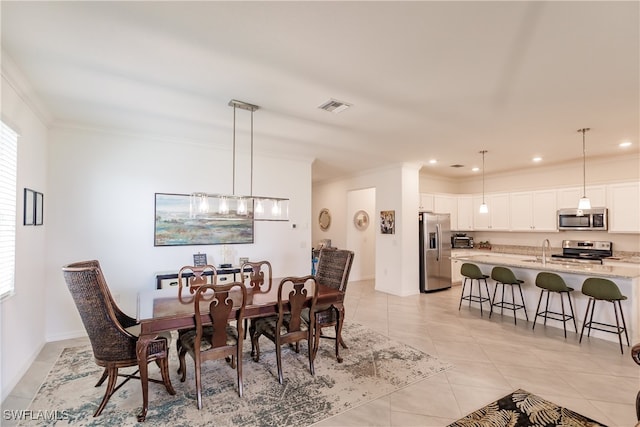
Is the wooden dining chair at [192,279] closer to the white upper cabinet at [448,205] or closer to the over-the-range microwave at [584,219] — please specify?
the white upper cabinet at [448,205]

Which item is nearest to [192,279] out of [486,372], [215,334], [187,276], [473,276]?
[187,276]

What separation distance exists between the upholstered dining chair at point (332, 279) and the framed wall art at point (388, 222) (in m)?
2.64

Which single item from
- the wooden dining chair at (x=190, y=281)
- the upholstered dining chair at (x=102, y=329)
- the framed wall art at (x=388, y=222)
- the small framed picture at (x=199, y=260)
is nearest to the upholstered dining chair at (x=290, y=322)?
the wooden dining chair at (x=190, y=281)

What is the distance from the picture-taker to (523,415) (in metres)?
2.25

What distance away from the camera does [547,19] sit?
5.89ft

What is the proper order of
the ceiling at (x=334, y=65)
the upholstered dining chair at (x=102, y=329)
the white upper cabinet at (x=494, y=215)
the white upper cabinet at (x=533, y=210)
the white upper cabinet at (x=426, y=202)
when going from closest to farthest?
1. the ceiling at (x=334, y=65)
2. the upholstered dining chair at (x=102, y=329)
3. the white upper cabinet at (x=533, y=210)
4. the white upper cabinet at (x=494, y=215)
5. the white upper cabinet at (x=426, y=202)

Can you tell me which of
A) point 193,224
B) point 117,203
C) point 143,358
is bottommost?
point 143,358

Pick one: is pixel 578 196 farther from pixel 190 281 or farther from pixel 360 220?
pixel 190 281

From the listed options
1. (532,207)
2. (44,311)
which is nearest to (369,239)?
(532,207)

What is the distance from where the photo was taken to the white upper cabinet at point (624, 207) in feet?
16.0

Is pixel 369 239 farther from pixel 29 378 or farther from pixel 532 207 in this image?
pixel 29 378

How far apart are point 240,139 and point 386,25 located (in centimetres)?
291

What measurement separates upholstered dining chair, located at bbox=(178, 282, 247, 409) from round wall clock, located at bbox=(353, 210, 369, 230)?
5.18 m

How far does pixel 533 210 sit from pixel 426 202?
207 centimetres
